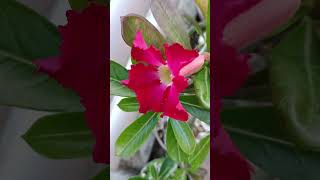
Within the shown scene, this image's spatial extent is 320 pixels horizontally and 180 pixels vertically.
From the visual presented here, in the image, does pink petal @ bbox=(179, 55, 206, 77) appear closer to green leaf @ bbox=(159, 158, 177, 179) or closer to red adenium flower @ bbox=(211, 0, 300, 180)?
red adenium flower @ bbox=(211, 0, 300, 180)

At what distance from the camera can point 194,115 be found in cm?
51

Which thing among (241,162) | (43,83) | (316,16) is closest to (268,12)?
(316,16)

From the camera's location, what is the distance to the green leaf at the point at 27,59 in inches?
21.4

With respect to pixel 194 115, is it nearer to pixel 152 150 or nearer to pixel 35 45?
pixel 152 150

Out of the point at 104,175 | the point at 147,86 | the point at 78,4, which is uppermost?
the point at 78,4

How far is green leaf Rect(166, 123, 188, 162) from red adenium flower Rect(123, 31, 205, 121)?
0.08 ft

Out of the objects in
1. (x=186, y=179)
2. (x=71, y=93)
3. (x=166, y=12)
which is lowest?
(x=186, y=179)

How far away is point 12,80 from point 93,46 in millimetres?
119

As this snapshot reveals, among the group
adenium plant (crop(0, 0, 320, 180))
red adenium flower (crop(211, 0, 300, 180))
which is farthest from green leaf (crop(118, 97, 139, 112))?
red adenium flower (crop(211, 0, 300, 180))

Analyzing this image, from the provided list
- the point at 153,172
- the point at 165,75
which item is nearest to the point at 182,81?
the point at 165,75

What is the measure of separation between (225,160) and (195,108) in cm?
8

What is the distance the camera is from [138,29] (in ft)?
1.70

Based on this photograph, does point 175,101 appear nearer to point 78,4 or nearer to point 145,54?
point 145,54

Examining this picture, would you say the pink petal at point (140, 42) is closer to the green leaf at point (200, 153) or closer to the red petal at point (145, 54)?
the red petal at point (145, 54)
